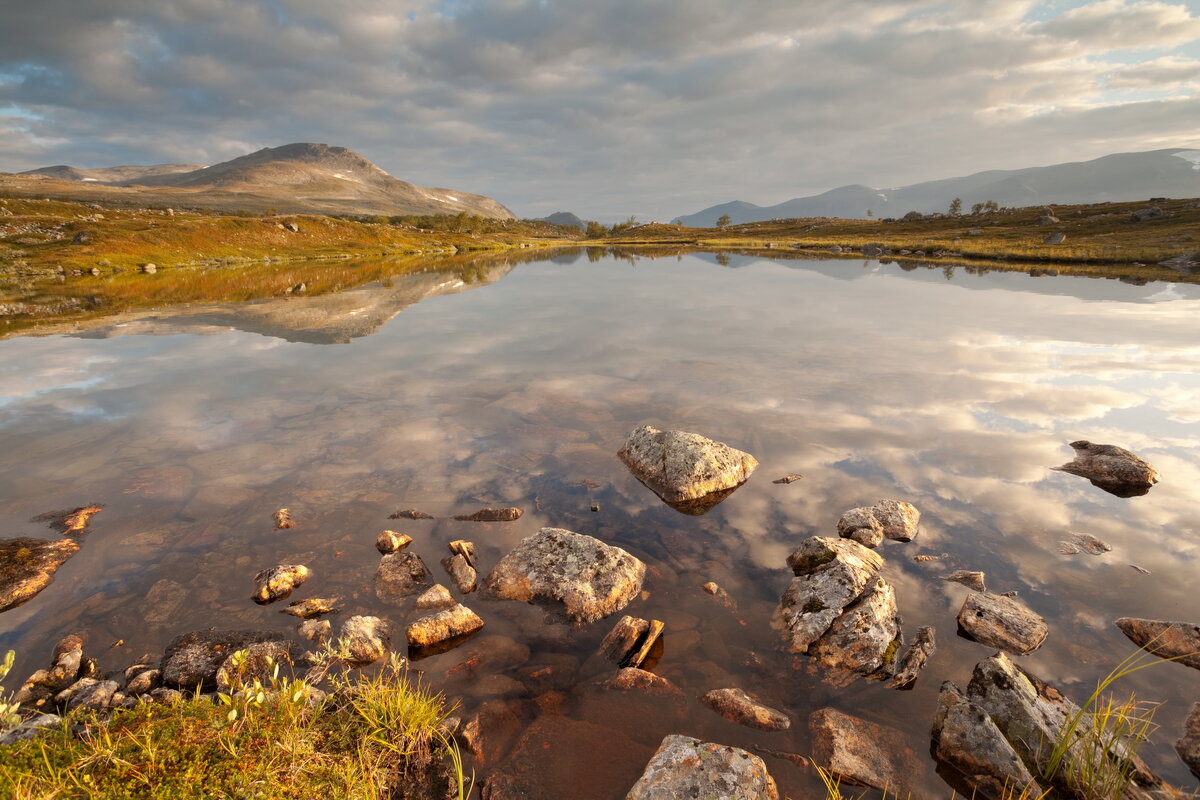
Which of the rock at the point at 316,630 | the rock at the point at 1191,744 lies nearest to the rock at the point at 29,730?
the rock at the point at 316,630

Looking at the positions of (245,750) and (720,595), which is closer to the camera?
(245,750)

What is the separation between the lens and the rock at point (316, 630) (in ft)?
27.6

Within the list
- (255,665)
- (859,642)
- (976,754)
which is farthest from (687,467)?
(255,665)

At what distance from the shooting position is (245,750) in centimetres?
494

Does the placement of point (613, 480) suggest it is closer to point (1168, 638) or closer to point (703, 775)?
point (703, 775)

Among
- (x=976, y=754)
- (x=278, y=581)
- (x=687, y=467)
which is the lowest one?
(x=976, y=754)

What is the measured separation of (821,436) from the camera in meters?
16.7

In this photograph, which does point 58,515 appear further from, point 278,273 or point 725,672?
point 278,273

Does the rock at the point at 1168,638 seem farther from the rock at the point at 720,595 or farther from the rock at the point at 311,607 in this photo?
the rock at the point at 311,607

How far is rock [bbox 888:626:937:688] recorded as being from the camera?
7703 mm

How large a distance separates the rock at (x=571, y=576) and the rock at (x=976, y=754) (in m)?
5.06

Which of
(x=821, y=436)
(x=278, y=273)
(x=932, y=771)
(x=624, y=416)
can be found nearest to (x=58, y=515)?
(x=624, y=416)

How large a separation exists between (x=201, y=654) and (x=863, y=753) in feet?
32.8

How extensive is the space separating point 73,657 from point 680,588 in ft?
32.7
